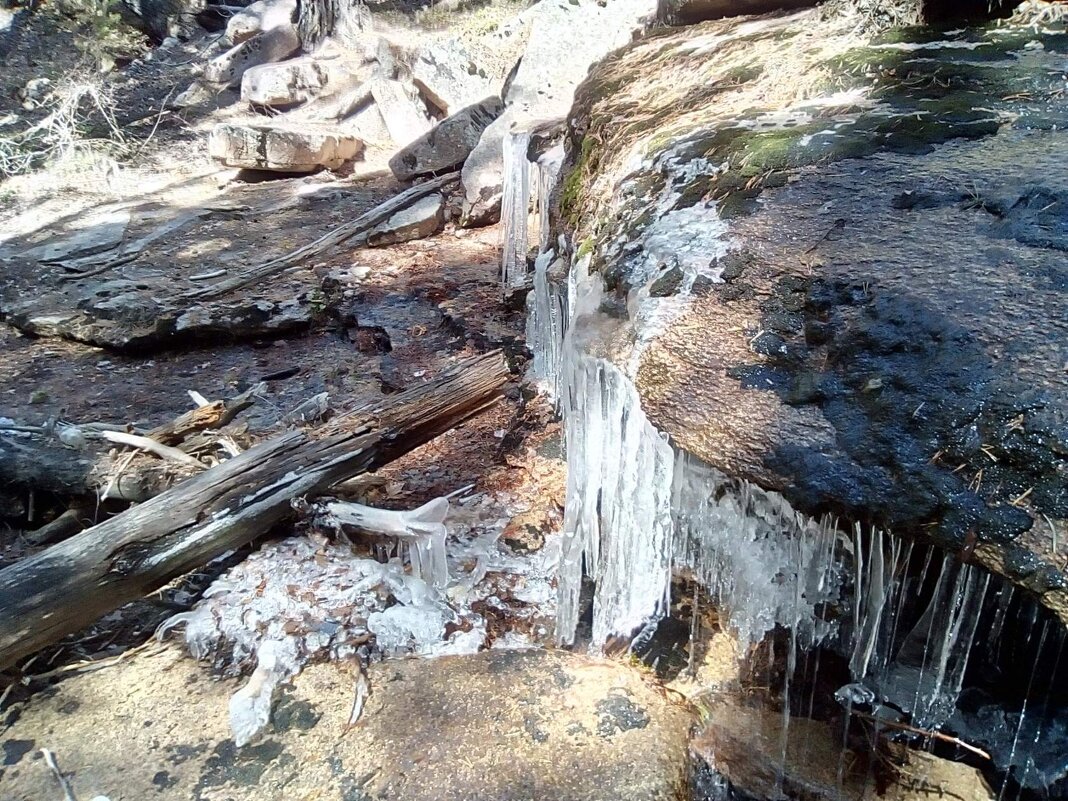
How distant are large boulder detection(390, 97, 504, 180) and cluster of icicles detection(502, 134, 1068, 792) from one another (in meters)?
5.21

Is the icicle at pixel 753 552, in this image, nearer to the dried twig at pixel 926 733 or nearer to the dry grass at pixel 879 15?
the dried twig at pixel 926 733

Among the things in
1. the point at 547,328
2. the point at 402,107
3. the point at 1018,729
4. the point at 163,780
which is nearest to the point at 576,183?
the point at 547,328

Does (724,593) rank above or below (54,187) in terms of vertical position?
below

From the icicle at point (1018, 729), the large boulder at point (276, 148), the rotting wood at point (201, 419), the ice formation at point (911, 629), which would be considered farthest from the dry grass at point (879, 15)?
the large boulder at point (276, 148)

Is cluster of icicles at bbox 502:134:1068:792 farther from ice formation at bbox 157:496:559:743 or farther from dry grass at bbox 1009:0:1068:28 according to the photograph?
dry grass at bbox 1009:0:1068:28

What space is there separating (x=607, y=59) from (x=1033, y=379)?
190 inches

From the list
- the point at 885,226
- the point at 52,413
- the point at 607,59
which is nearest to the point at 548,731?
the point at 885,226

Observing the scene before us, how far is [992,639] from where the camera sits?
2.34 meters

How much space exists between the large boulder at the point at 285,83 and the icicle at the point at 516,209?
4642 millimetres

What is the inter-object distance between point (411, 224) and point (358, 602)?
483 cm

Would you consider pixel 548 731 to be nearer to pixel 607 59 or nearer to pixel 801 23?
pixel 801 23

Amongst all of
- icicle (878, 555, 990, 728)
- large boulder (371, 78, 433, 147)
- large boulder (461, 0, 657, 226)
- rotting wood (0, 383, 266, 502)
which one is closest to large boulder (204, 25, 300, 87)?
large boulder (371, 78, 433, 147)

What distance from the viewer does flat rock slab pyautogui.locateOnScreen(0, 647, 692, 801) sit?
8.64 feet

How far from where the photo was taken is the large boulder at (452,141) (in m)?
8.41
